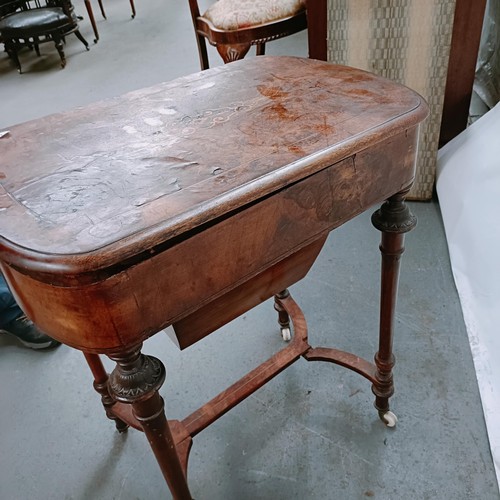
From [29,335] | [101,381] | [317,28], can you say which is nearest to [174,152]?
[101,381]

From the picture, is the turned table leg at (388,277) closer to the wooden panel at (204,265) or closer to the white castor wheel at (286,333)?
the wooden panel at (204,265)

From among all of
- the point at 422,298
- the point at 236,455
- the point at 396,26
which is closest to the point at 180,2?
the point at 396,26

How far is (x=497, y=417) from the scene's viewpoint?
3.72 ft

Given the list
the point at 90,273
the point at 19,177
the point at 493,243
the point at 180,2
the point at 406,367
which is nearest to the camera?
the point at 90,273

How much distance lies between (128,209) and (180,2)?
5.15m

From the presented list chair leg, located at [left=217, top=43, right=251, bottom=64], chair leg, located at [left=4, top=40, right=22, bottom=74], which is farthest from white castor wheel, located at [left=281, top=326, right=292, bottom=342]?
chair leg, located at [left=4, top=40, right=22, bottom=74]

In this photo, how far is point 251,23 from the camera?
1.93m

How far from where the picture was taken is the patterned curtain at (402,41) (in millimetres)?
1597

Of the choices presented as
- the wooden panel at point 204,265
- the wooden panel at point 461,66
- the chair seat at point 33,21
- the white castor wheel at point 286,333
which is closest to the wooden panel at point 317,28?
the wooden panel at point 461,66

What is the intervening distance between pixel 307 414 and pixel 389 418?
19 cm

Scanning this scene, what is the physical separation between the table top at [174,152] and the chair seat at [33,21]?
3.34m

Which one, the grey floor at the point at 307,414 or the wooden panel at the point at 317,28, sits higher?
the wooden panel at the point at 317,28

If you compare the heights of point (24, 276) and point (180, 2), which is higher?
point (24, 276)

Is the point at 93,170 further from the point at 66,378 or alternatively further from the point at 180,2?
the point at 180,2
